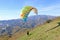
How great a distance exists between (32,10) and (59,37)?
8971mm

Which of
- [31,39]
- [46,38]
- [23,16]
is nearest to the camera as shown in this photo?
[46,38]

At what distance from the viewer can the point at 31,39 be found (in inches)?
1510

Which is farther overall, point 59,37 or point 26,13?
point 26,13

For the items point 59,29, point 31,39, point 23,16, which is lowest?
point 31,39

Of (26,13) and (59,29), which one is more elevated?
(26,13)

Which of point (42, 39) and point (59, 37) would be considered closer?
point (59, 37)

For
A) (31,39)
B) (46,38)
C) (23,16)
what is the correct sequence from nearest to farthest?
(46,38) → (23,16) → (31,39)

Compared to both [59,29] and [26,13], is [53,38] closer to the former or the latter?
[59,29]

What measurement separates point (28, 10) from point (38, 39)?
23.6 ft

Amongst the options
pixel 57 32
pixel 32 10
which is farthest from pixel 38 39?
pixel 32 10

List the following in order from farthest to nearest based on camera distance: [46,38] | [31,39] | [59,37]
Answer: [31,39] < [46,38] < [59,37]

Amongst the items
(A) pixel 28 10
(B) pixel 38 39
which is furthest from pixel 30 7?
(B) pixel 38 39

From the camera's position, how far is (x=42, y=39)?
34625 mm

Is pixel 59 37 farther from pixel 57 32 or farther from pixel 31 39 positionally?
pixel 31 39
